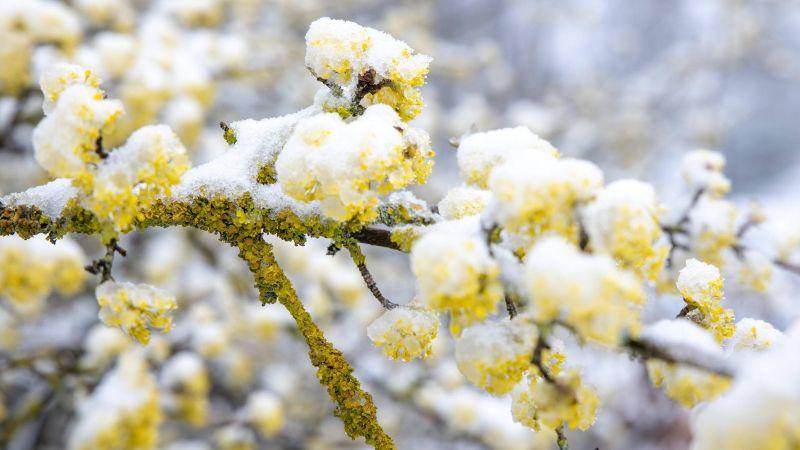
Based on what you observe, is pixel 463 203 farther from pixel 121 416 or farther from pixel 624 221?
pixel 121 416

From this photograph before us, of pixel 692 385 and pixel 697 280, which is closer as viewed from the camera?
pixel 692 385

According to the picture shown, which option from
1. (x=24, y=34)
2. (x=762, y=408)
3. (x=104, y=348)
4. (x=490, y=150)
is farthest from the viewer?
(x=104, y=348)

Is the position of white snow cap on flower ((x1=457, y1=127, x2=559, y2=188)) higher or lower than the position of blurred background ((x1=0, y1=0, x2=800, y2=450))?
lower

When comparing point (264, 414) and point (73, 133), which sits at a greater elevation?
point (264, 414)

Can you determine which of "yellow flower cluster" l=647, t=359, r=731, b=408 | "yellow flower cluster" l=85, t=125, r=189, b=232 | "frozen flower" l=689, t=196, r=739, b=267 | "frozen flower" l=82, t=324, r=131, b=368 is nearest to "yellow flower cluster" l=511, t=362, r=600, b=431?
"yellow flower cluster" l=647, t=359, r=731, b=408

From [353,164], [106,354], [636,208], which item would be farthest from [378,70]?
[106,354]

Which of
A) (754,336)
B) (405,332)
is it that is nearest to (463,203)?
(405,332)

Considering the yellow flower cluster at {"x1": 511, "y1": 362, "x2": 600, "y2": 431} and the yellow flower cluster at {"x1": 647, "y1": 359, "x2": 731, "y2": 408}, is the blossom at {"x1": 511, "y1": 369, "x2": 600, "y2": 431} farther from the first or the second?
the yellow flower cluster at {"x1": 647, "y1": 359, "x2": 731, "y2": 408}
